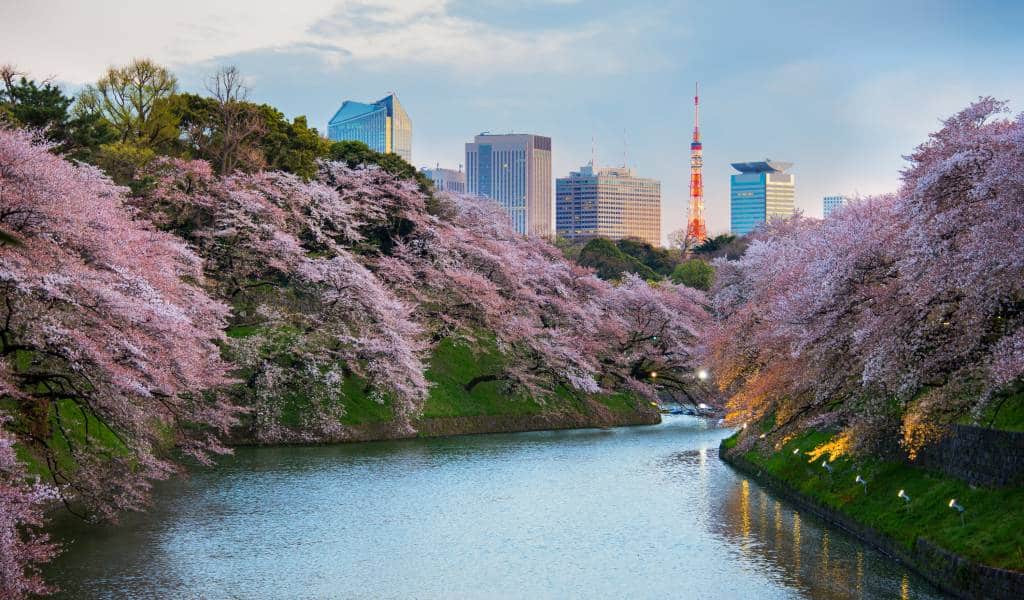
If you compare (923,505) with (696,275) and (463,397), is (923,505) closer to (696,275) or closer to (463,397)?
(463,397)

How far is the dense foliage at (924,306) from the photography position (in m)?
20.8

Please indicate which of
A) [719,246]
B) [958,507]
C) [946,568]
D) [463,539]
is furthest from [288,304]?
[719,246]

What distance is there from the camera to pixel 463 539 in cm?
2838

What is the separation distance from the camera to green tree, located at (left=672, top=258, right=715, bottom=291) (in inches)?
3962

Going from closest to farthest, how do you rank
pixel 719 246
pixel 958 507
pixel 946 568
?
pixel 946 568
pixel 958 507
pixel 719 246

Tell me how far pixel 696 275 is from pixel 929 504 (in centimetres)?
7661

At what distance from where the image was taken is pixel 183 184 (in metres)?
51.8

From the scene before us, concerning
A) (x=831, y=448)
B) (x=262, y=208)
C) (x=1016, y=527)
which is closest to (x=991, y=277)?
(x=1016, y=527)

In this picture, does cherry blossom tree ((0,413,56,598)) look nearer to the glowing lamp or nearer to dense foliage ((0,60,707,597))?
dense foliage ((0,60,707,597))

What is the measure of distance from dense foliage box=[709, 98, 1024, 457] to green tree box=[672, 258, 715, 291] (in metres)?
65.9

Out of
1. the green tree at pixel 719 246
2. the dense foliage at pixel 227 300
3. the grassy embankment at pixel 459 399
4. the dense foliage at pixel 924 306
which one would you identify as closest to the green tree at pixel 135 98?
the dense foliage at pixel 227 300

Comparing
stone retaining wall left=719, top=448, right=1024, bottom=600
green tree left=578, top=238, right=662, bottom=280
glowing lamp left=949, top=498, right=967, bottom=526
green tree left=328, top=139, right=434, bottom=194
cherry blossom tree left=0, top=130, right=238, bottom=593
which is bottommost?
stone retaining wall left=719, top=448, right=1024, bottom=600

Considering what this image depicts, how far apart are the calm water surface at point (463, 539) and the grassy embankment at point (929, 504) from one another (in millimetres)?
1024

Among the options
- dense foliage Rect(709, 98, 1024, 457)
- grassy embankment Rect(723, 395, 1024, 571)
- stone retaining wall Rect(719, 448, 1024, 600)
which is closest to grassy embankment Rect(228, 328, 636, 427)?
grassy embankment Rect(723, 395, 1024, 571)
